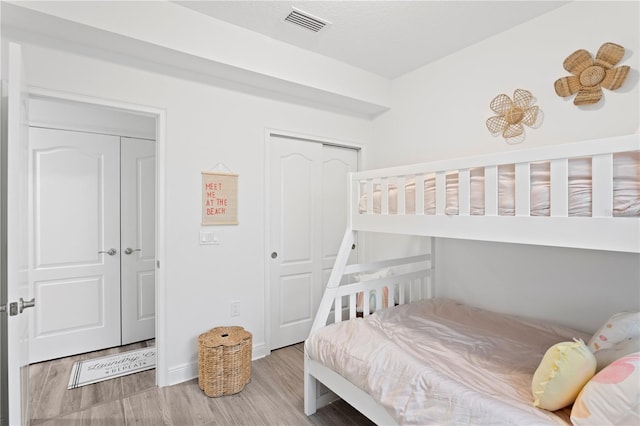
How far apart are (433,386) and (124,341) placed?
2.85m

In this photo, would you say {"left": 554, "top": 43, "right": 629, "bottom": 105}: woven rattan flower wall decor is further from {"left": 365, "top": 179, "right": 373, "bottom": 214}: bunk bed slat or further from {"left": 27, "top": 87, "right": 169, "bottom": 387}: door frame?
{"left": 27, "top": 87, "right": 169, "bottom": 387}: door frame

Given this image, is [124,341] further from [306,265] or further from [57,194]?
[306,265]

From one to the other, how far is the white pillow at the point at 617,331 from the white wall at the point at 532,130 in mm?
502

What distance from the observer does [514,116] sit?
91.2 inches

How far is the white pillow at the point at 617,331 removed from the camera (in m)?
1.43

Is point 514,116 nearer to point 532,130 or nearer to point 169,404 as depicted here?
point 532,130

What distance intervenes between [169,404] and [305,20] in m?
2.70

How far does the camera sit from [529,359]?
164 centimetres

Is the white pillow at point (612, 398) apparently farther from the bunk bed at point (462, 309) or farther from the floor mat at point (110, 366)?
the floor mat at point (110, 366)

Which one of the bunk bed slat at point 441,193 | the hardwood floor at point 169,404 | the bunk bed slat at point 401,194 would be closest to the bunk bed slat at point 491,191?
the bunk bed slat at point 441,193

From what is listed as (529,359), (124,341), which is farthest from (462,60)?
(124,341)

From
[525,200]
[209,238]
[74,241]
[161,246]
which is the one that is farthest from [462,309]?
[74,241]

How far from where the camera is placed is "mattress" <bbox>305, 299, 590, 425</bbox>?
4.08 feet

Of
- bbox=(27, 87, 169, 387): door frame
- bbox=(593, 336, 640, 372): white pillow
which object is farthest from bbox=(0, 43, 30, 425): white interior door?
bbox=(593, 336, 640, 372): white pillow
